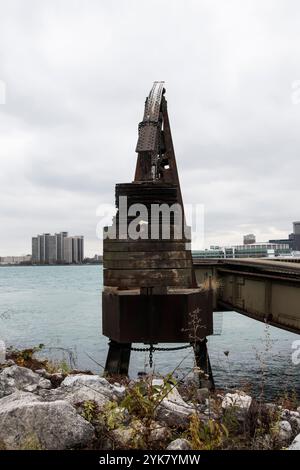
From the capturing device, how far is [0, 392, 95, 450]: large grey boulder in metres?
4.75

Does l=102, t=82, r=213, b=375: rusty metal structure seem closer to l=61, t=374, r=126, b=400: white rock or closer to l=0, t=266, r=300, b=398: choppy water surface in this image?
l=0, t=266, r=300, b=398: choppy water surface

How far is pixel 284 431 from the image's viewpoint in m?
5.41

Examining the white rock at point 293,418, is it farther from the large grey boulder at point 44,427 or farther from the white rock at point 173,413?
the large grey boulder at point 44,427

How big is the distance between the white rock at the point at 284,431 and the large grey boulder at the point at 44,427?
2137 millimetres

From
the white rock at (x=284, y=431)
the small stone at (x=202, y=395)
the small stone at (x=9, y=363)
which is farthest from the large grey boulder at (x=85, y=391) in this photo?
the white rock at (x=284, y=431)

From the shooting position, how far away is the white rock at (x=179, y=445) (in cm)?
469

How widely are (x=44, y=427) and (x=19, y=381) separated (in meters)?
1.99

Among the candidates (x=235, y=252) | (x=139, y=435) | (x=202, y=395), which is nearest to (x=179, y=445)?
(x=139, y=435)

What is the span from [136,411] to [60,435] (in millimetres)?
955

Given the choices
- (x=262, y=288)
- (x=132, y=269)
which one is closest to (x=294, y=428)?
(x=132, y=269)

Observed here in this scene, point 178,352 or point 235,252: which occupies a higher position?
point 235,252

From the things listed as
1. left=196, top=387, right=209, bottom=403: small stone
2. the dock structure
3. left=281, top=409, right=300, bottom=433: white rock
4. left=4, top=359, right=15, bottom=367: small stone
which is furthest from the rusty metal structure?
left=281, top=409, right=300, bottom=433: white rock

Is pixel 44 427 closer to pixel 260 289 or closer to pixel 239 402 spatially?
pixel 239 402
